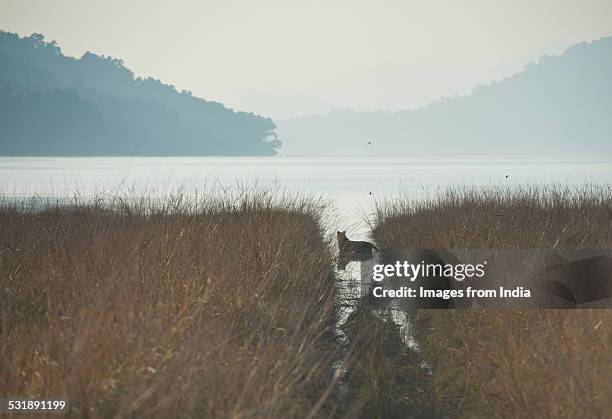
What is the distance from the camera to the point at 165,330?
4.82 meters

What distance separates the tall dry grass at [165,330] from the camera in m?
3.99

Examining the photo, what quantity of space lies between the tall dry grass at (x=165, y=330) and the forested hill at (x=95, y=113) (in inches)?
4660

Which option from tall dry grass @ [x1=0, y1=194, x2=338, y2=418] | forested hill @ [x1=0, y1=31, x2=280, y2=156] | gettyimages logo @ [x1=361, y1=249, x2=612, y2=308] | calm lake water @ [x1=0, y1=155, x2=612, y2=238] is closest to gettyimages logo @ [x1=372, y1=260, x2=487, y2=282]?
gettyimages logo @ [x1=361, y1=249, x2=612, y2=308]

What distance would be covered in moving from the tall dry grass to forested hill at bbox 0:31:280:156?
388ft

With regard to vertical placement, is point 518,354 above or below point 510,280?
below

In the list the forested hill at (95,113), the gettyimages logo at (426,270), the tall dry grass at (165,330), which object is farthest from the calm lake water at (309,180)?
the forested hill at (95,113)

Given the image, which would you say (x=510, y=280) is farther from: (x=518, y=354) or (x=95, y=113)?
(x=95, y=113)

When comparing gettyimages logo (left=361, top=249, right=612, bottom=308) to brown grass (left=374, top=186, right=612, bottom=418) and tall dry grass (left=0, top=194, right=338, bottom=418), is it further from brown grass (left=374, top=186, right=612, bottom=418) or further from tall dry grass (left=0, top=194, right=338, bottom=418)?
tall dry grass (left=0, top=194, right=338, bottom=418)

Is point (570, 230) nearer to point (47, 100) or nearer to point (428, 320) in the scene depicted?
point (428, 320)

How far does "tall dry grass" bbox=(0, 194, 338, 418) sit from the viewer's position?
3986mm

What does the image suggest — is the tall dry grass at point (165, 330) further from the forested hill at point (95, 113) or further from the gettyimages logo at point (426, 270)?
the forested hill at point (95, 113)

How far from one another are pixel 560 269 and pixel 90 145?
460ft

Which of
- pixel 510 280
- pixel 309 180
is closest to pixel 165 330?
pixel 510 280

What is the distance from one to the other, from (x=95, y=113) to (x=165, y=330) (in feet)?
440
